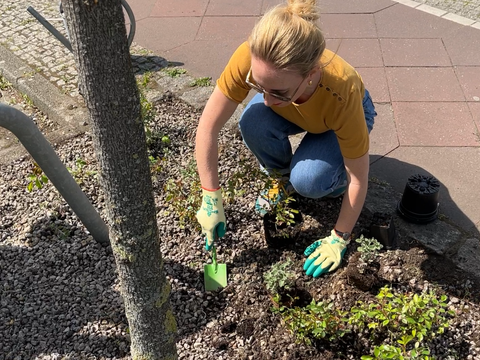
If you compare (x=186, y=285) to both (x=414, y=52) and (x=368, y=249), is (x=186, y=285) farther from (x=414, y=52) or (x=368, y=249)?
(x=414, y=52)

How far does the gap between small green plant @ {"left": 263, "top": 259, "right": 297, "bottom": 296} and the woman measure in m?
0.16

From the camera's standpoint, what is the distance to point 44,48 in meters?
4.61

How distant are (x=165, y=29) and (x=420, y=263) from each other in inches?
135

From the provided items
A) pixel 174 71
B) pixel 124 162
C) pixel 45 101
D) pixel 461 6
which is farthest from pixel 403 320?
pixel 461 6

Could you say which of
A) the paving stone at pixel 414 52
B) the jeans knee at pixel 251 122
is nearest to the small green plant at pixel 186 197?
the jeans knee at pixel 251 122

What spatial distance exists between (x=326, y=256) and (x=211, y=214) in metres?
0.56

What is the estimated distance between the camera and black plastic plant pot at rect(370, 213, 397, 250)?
8.05ft

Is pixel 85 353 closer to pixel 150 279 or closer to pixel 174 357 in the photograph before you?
pixel 174 357

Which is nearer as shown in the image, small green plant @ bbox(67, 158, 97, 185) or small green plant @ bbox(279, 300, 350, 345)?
small green plant @ bbox(279, 300, 350, 345)

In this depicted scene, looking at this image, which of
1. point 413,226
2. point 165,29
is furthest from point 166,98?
point 413,226

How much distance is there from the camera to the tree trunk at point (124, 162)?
116cm

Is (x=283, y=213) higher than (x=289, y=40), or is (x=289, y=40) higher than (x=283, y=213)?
(x=289, y=40)

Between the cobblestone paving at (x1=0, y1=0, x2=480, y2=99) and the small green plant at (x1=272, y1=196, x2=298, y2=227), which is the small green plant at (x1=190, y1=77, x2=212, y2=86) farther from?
the small green plant at (x1=272, y1=196, x2=298, y2=227)

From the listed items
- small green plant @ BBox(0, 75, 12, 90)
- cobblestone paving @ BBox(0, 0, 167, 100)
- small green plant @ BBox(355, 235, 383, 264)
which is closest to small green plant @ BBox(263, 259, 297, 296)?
small green plant @ BBox(355, 235, 383, 264)
